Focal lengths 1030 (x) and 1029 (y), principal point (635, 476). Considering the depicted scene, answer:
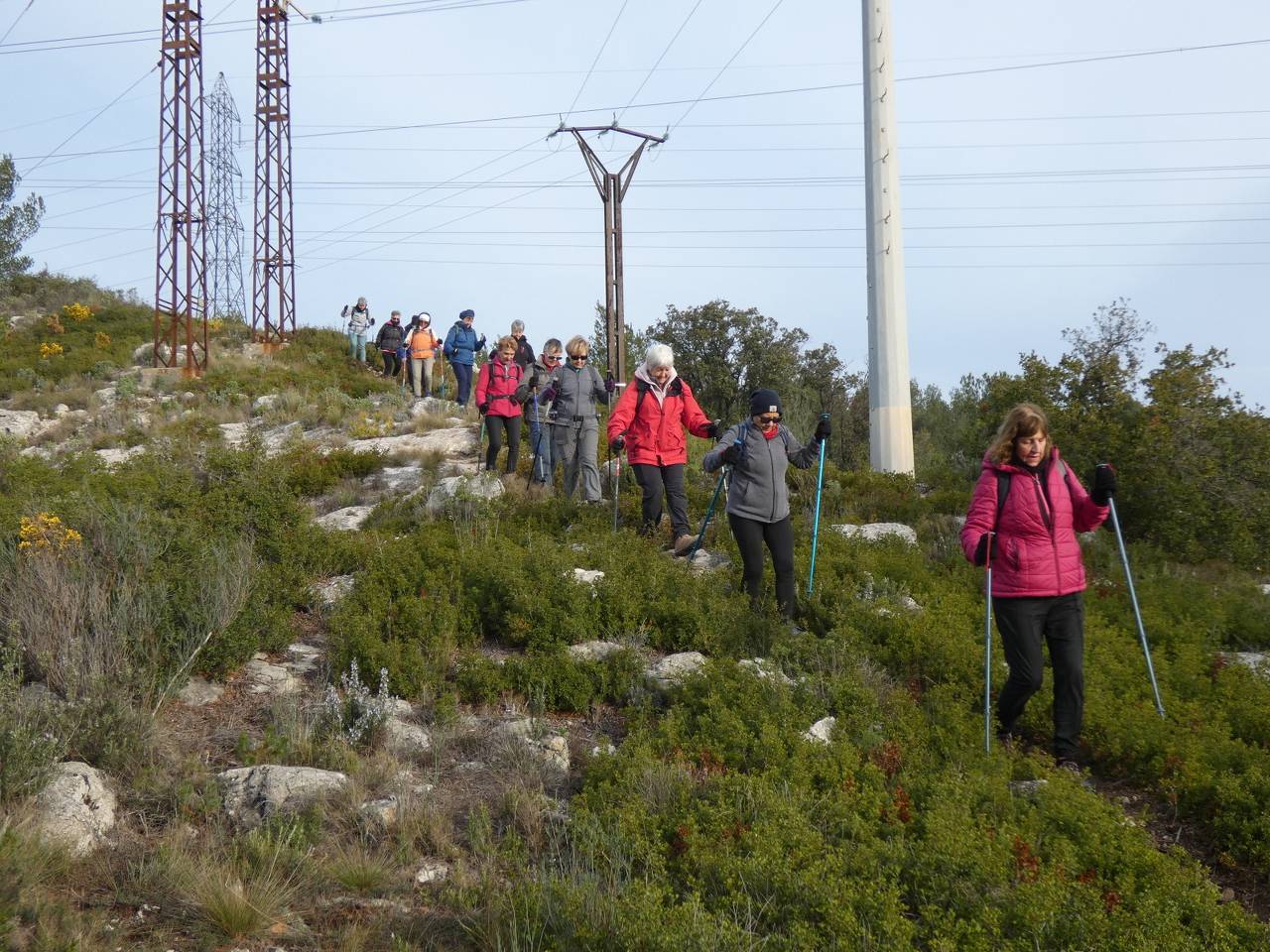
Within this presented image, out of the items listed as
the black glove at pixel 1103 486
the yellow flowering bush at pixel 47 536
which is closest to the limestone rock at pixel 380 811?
the yellow flowering bush at pixel 47 536

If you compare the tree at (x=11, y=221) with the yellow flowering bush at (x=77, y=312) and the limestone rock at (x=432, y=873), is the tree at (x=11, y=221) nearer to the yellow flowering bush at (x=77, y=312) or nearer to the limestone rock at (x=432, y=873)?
the yellow flowering bush at (x=77, y=312)

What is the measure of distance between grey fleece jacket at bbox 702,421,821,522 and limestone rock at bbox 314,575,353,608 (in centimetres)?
312

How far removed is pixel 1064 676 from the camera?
5.79m

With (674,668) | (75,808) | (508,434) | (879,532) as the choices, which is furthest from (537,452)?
(75,808)

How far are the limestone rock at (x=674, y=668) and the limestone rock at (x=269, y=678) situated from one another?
2.36 metres

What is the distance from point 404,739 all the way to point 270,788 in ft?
3.25

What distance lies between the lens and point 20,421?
20688 mm

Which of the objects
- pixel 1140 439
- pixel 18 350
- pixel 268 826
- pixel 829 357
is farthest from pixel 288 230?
pixel 268 826

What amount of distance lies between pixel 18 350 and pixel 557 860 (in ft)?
88.1

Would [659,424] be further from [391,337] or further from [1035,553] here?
[391,337]

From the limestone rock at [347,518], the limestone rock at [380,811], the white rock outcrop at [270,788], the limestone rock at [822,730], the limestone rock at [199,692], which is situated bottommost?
the limestone rock at [380,811]

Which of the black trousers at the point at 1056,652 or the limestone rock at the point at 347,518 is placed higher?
the limestone rock at the point at 347,518

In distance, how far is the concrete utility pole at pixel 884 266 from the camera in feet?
42.3

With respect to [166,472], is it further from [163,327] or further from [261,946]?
[163,327]
